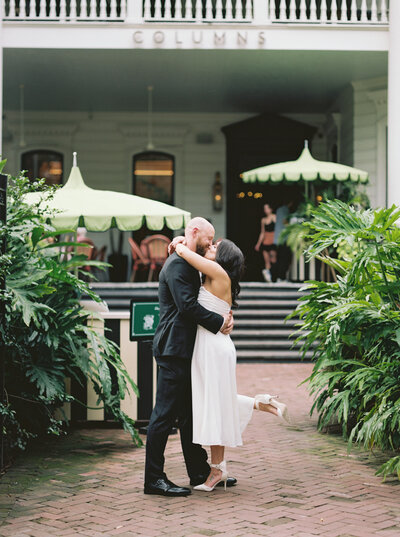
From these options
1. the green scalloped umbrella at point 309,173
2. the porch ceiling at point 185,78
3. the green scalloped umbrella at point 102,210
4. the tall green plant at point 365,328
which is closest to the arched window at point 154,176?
the porch ceiling at point 185,78

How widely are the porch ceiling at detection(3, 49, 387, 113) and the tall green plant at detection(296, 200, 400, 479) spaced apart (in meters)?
8.70

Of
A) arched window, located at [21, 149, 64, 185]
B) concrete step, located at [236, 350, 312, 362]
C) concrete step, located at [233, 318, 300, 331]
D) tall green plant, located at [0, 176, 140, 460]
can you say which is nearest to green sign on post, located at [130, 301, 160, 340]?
tall green plant, located at [0, 176, 140, 460]

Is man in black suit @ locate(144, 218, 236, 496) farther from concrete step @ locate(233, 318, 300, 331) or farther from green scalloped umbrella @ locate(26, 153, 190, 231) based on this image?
concrete step @ locate(233, 318, 300, 331)

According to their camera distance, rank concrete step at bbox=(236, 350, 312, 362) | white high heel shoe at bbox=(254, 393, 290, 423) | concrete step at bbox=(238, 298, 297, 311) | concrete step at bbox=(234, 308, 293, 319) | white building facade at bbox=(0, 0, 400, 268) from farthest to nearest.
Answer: white building facade at bbox=(0, 0, 400, 268), concrete step at bbox=(238, 298, 297, 311), concrete step at bbox=(234, 308, 293, 319), concrete step at bbox=(236, 350, 312, 362), white high heel shoe at bbox=(254, 393, 290, 423)

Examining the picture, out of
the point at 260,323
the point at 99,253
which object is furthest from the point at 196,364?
the point at 99,253

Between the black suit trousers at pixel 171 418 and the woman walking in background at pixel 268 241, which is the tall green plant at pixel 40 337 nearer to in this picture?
the black suit trousers at pixel 171 418

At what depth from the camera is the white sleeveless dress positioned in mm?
5352

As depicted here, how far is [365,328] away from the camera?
22.1 ft

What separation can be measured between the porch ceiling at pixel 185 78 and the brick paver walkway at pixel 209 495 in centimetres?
933

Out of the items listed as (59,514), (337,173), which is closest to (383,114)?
(337,173)

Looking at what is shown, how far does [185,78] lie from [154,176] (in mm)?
3711

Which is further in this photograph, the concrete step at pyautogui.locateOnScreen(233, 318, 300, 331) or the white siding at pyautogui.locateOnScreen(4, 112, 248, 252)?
the white siding at pyautogui.locateOnScreen(4, 112, 248, 252)

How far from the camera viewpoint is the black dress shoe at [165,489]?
533 cm

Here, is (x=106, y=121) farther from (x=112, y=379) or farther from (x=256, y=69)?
(x=112, y=379)
